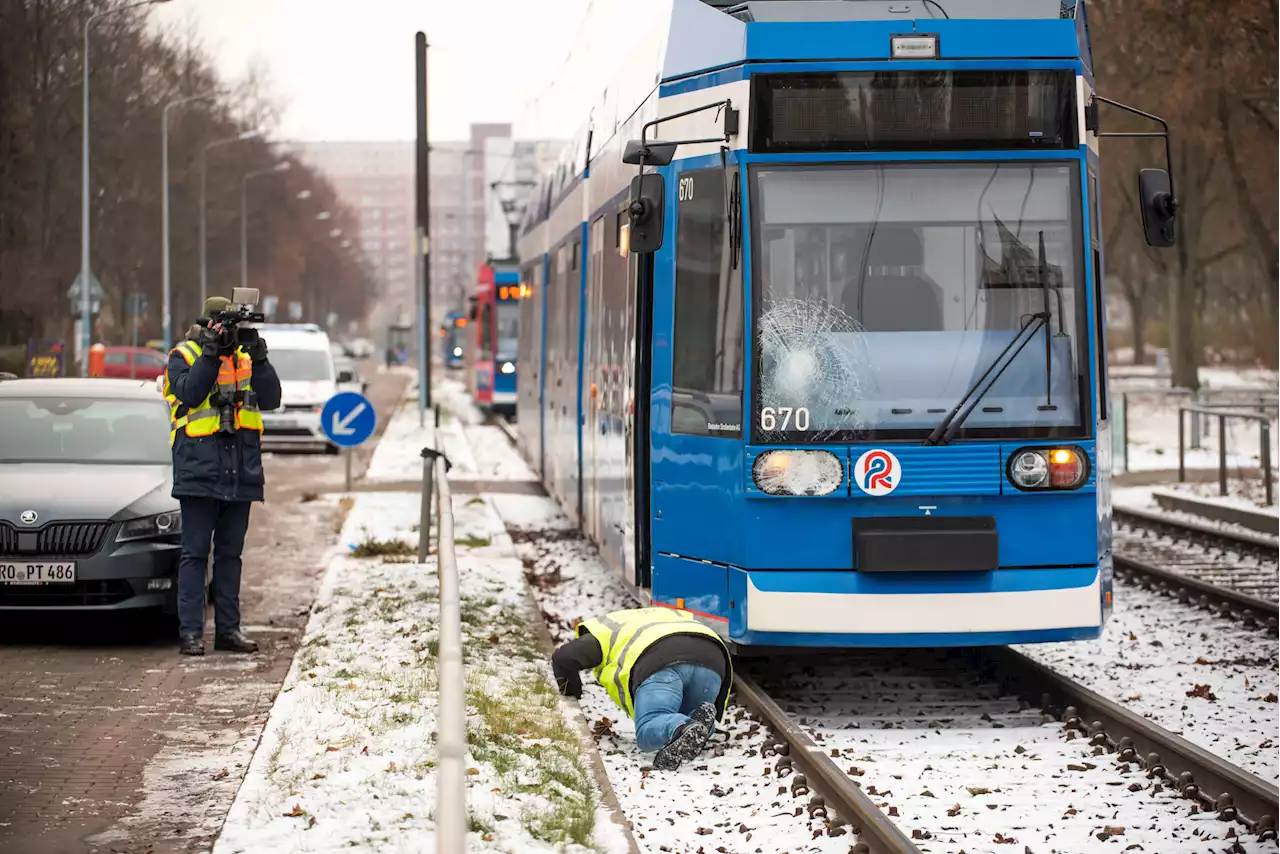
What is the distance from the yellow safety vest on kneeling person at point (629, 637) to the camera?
8758mm

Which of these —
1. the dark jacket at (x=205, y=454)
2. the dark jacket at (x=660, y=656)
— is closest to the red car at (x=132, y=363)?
the dark jacket at (x=205, y=454)

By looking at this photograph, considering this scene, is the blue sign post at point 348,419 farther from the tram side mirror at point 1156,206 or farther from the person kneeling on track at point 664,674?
the tram side mirror at point 1156,206

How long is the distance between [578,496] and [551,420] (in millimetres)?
3471

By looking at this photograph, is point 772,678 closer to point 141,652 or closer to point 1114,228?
point 141,652

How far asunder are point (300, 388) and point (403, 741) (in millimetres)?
24277

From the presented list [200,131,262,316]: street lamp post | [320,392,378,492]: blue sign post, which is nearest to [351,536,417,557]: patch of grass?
[320,392,378,492]: blue sign post

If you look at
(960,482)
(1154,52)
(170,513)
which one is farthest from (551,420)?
(1154,52)

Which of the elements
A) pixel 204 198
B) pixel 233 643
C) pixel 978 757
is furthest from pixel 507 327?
pixel 978 757

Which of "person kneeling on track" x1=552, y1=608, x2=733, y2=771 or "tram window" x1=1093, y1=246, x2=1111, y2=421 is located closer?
"person kneeling on track" x1=552, y1=608, x2=733, y2=771

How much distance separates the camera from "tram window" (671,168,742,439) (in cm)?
957

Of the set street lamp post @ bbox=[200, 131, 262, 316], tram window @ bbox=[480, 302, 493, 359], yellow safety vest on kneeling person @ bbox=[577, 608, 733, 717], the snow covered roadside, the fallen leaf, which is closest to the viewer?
the snow covered roadside

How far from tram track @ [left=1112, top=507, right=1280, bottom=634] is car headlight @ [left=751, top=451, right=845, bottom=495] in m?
4.71

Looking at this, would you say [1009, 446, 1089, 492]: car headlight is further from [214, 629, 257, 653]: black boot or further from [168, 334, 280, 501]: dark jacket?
[214, 629, 257, 653]: black boot

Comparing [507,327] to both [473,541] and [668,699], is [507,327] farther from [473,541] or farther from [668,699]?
[668,699]
